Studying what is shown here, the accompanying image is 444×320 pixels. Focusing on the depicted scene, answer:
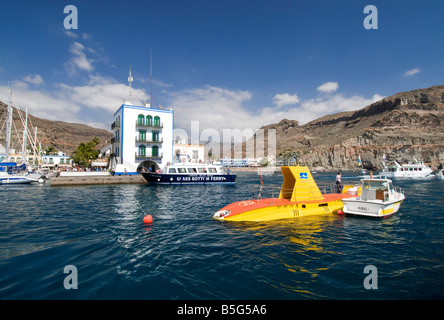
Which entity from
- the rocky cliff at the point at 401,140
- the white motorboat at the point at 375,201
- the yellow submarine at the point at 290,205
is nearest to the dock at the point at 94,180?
the yellow submarine at the point at 290,205

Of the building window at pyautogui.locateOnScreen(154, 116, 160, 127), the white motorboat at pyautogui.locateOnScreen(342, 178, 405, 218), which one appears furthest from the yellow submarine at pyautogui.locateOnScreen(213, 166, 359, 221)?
the building window at pyautogui.locateOnScreen(154, 116, 160, 127)

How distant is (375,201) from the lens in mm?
14656

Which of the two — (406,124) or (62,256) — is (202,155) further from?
(406,124)

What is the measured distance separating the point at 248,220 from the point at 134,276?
8.01 meters

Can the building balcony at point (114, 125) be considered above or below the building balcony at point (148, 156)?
above

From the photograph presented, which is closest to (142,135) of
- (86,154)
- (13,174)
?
(86,154)

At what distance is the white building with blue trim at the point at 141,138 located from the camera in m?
43.3

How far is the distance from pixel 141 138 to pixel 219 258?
133 ft

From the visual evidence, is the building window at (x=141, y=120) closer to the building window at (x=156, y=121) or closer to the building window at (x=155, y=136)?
the building window at (x=156, y=121)

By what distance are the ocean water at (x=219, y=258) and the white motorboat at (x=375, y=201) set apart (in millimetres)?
595

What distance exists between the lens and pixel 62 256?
28.7 feet

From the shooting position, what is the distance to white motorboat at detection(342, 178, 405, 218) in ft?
47.8

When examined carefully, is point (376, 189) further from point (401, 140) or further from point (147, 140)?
point (401, 140)

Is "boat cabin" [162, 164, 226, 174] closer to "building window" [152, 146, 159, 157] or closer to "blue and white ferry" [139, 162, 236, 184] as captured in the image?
"blue and white ferry" [139, 162, 236, 184]
